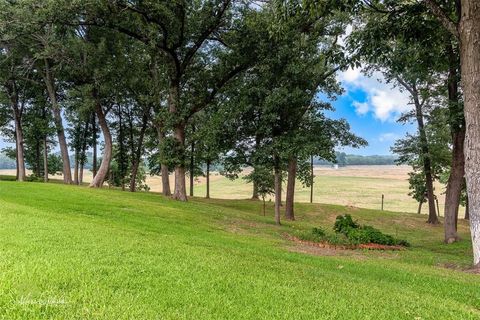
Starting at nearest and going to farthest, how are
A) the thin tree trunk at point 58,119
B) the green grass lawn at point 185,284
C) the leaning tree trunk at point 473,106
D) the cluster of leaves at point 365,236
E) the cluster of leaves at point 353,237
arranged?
the green grass lawn at point 185,284, the leaning tree trunk at point 473,106, the cluster of leaves at point 353,237, the cluster of leaves at point 365,236, the thin tree trunk at point 58,119

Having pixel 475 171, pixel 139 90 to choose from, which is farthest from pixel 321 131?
pixel 139 90

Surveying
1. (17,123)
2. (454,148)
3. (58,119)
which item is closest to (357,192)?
(58,119)

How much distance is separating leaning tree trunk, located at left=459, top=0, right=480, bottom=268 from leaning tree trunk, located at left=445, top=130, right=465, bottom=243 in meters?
8.74

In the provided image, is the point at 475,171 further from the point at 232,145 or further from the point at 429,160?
the point at 429,160

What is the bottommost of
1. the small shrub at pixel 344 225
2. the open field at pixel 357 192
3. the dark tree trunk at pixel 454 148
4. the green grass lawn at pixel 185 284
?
the open field at pixel 357 192

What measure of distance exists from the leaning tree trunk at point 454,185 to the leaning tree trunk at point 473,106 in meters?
8.74

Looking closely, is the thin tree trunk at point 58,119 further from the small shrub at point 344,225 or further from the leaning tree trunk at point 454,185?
the leaning tree trunk at point 454,185

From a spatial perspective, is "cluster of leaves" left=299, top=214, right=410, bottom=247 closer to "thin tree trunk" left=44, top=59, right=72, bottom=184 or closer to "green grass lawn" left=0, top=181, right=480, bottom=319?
"green grass lawn" left=0, top=181, right=480, bottom=319

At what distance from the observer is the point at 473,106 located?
8.45 m

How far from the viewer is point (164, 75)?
26922mm

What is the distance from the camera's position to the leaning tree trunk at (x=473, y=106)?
8.38 m

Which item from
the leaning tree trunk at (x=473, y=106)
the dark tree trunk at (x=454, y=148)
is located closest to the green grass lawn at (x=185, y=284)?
the leaning tree trunk at (x=473, y=106)

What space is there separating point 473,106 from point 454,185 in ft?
32.4

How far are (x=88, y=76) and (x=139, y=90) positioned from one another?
12.1 feet
